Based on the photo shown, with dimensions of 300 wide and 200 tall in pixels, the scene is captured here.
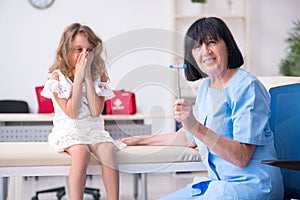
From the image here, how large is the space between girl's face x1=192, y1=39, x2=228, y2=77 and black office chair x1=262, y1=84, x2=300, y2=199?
0.81 feet

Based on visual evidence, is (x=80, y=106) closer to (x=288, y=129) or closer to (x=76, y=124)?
(x=76, y=124)

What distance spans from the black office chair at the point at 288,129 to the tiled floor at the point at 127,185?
2.16 metres

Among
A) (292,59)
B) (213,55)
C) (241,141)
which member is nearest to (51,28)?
(292,59)

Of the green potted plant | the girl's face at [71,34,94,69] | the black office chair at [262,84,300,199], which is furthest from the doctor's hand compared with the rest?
the green potted plant

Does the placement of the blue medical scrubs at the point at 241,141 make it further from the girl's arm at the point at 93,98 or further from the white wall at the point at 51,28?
the white wall at the point at 51,28

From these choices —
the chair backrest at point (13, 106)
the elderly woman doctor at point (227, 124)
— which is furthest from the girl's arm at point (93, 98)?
the chair backrest at point (13, 106)

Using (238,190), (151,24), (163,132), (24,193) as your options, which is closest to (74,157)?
(163,132)

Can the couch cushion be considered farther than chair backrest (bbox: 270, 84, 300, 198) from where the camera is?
Yes

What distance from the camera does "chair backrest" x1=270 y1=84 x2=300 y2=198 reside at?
5.10 feet

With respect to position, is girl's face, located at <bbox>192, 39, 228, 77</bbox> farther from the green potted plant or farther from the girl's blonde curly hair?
the green potted plant

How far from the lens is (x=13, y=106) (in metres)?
4.84

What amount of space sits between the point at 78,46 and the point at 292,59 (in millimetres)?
3291

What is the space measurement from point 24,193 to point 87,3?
87.5 inches

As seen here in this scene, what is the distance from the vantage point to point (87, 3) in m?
5.21
